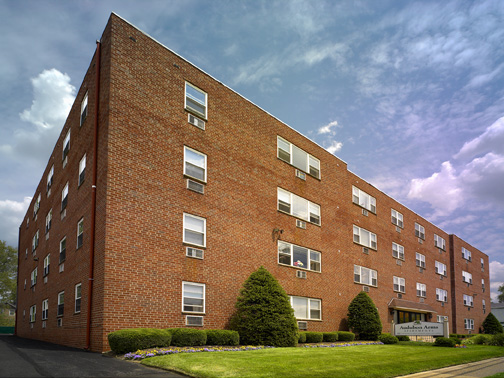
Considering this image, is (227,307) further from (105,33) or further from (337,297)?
(105,33)

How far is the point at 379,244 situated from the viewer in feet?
114

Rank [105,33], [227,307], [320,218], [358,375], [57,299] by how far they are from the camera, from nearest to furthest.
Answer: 1. [358,375]
2. [105,33]
3. [227,307]
4. [57,299]
5. [320,218]

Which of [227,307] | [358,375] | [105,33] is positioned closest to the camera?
[358,375]

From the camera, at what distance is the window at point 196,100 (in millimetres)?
20359

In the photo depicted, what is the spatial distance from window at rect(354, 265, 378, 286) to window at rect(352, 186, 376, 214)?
4597 millimetres

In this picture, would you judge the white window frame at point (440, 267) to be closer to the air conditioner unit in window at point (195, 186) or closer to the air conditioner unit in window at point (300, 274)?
the air conditioner unit in window at point (300, 274)

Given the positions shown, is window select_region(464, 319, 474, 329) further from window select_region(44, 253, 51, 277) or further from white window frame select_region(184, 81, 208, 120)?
window select_region(44, 253, 51, 277)

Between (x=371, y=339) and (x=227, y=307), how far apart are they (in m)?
12.3

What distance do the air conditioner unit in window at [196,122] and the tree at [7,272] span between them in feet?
202

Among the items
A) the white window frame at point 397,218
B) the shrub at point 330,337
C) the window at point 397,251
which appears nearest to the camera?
the shrub at point 330,337

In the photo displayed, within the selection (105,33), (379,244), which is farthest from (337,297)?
(105,33)

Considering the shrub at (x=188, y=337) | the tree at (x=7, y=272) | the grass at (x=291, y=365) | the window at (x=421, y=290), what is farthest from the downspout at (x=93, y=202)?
the tree at (x=7, y=272)

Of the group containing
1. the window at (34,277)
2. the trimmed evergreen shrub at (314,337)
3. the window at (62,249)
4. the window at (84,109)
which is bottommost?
the trimmed evergreen shrub at (314,337)

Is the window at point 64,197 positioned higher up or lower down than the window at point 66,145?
lower down
